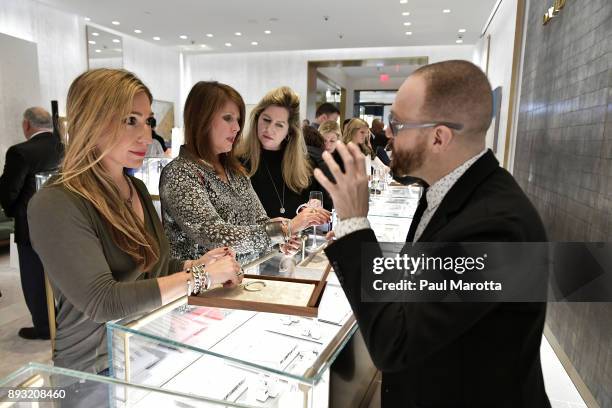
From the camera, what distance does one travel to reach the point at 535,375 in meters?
0.93

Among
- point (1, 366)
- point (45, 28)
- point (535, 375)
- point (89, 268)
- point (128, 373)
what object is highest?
point (45, 28)

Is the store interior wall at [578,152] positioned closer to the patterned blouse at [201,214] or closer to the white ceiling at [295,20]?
the patterned blouse at [201,214]

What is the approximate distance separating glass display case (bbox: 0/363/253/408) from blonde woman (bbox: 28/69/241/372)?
247 mm

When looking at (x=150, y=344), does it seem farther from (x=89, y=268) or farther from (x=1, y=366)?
(x=1, y=366)

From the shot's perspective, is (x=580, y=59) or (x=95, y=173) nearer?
(x=95, y=173)

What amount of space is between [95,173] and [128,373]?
614mm

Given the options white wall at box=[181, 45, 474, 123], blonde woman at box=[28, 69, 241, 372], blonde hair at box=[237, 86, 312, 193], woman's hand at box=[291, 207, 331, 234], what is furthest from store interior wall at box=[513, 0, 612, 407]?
white wall at box=[181, 45, 474, 123]

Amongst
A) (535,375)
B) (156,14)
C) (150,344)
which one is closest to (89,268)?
(150,344)

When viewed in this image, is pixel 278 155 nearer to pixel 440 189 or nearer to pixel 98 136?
pixel 98 136

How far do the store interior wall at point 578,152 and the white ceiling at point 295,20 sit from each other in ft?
16.5

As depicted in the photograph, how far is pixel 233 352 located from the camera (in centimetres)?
103

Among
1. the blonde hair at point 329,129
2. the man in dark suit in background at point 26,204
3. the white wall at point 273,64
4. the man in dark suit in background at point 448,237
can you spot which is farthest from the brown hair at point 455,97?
the white wall at point 273,64

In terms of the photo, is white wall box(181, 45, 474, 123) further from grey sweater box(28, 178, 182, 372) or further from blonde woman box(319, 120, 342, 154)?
grey sweater box(28, 178, 182, 372)

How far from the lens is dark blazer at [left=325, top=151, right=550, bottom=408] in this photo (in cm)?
78
